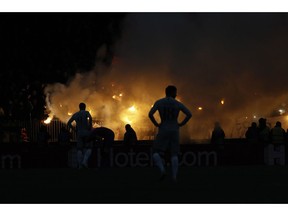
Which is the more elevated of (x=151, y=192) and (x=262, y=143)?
(x=262, y=143)

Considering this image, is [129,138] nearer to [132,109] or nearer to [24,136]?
[24,136]

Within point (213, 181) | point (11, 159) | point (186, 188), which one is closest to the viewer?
point (186, 188)

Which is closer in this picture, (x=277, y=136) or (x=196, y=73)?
(x=277, y=136)

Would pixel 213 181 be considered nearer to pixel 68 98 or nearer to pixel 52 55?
pixel 52 55

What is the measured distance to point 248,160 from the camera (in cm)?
2745

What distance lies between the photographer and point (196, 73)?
5103 centimetres

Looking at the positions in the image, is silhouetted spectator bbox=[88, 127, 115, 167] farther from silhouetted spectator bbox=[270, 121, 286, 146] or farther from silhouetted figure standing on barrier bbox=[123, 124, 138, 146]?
silhouetted spectator bbox=[270, 121, 286, 146]

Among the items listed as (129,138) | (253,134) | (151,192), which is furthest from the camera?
(253,134)

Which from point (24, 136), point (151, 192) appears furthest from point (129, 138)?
point (151, 192)

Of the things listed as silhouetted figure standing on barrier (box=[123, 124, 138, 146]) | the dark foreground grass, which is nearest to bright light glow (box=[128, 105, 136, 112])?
silhouetted figure standing on barrier (box=[123, 124, 138, 146])

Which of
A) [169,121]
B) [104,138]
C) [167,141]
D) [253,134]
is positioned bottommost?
[167,141]

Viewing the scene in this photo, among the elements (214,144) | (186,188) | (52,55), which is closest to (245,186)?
(186,188)

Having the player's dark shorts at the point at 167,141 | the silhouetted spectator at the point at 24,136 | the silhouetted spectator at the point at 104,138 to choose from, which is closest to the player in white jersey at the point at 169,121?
the player's dark shorts at the point at 167,141

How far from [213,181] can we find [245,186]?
1795 millimetres
